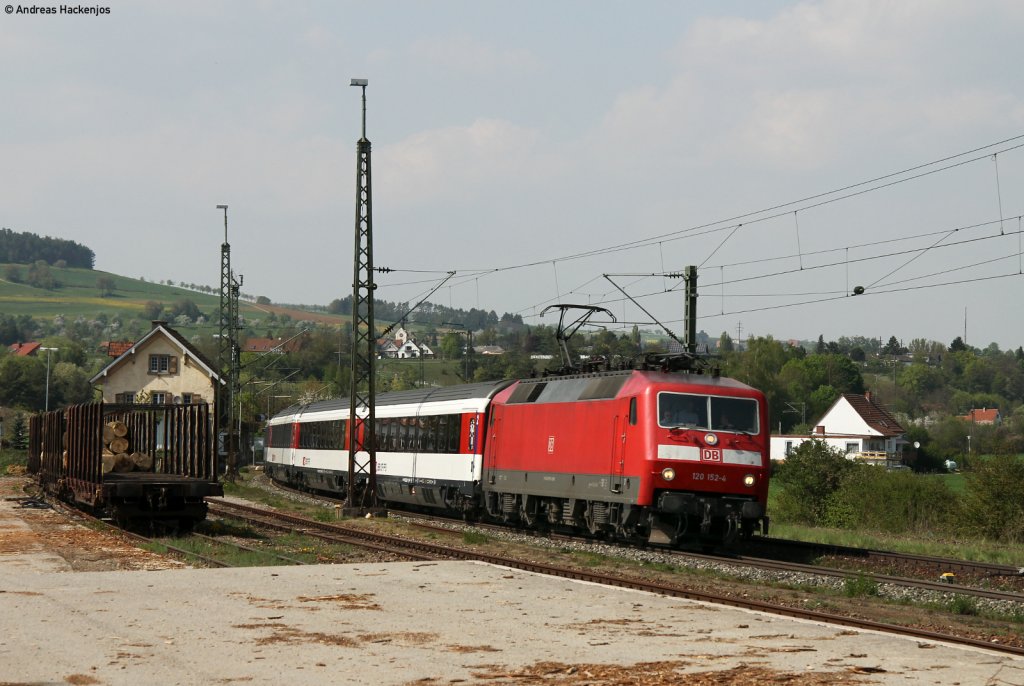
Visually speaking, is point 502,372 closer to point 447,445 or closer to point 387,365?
point 447,445

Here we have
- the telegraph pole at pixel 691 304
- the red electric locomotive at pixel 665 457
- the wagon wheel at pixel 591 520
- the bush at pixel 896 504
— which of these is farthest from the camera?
the bush at pixel 896 504

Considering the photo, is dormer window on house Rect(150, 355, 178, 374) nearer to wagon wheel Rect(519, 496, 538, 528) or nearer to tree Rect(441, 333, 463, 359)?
wagon wheel Rect(519, 496, 538, 528)

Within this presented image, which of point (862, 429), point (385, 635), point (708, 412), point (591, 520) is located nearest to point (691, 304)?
point (591, 520)

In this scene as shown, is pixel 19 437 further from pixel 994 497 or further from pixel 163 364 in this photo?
pixel 994 497

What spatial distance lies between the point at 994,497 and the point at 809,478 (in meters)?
13.6

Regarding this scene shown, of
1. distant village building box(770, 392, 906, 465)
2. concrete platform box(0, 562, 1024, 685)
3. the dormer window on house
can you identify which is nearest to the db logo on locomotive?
concrete platform box(0, 562, 1024, 685)

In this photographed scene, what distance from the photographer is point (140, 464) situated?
27.5m

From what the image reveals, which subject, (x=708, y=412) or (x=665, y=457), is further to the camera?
(x=708, y=412)

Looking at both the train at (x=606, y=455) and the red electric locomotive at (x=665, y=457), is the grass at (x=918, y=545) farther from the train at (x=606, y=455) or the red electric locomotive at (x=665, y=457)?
the red electric locomotive at (x=665, y=457)

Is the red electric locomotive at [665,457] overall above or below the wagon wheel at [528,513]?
above

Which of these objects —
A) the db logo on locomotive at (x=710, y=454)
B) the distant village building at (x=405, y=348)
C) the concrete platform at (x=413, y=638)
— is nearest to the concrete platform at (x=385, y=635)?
the concrete platform at (x=413, y=638)

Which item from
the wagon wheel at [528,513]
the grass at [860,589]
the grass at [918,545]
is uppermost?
the wagon wheel at [528,513]

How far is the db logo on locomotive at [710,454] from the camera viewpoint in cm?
2022

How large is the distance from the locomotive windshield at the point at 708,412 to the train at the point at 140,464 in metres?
9.27
